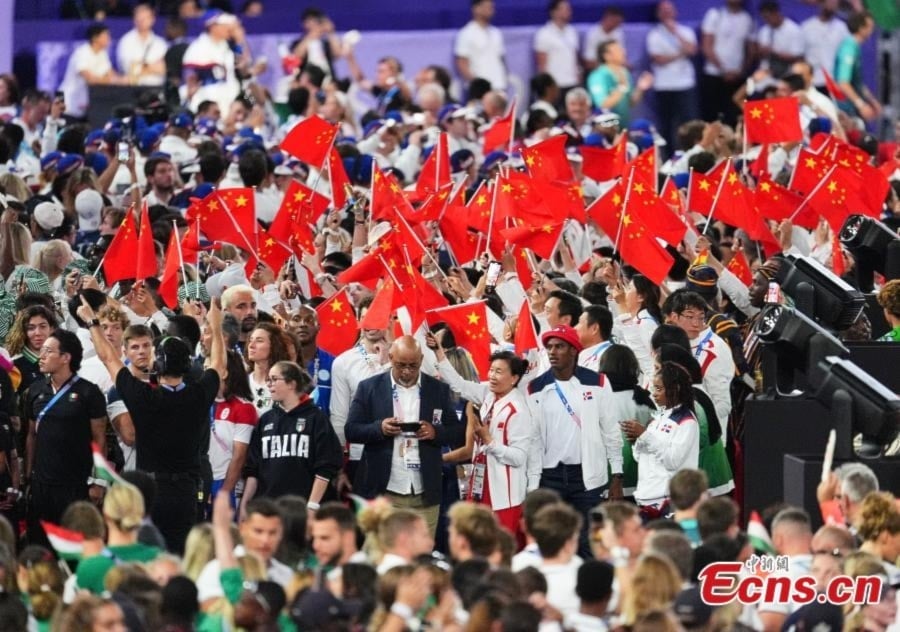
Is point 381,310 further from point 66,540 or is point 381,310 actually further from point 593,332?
point 66,540

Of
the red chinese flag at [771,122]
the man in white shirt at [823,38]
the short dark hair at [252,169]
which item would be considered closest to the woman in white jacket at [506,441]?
the short dark hair at [252,169]

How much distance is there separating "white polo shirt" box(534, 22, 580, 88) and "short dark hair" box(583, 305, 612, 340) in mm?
13520

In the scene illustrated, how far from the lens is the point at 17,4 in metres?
27.8

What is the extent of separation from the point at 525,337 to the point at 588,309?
0.59 m

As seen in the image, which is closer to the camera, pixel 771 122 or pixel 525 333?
pixel 525 333

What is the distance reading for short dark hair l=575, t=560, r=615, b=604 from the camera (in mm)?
8930

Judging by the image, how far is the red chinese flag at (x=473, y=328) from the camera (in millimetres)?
13367

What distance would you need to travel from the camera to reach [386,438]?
12633 millimetres

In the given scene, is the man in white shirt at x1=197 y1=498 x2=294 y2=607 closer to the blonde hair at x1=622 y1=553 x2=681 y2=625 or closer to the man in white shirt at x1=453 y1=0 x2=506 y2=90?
the blonde hair at x1=622 y1=553 x2=681 y2=625

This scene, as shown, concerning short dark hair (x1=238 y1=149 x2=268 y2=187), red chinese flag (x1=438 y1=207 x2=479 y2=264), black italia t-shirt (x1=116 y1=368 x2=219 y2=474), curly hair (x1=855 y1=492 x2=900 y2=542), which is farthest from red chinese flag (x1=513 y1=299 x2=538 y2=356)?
short dark hair (x1=238 y1=149 x2=268 y2=187)

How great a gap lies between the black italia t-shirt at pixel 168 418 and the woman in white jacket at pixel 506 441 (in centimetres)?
167

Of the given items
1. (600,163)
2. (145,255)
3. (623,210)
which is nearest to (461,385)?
(145,255)

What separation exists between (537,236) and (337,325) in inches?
77.9

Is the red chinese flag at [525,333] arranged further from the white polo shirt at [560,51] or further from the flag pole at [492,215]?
the white polo shirt at [560,51]
